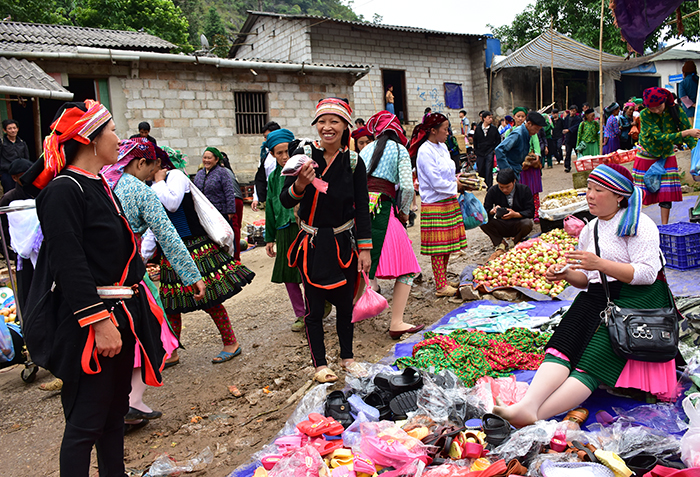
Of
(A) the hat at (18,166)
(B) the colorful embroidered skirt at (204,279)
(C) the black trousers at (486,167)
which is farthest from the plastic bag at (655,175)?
(A) the hat at (18,166)

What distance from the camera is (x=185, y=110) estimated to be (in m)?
12.3

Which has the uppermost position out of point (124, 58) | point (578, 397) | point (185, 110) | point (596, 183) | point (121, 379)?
point (124, 58)

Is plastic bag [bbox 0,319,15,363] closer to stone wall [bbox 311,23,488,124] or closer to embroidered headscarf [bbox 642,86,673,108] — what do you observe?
embroidered headscarf [bbox 642,86,673,108]

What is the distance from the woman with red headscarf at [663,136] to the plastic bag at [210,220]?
465 centimetres

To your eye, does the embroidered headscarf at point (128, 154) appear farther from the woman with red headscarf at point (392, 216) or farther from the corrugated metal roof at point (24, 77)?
the corrugated metal roof at point (24, 77)

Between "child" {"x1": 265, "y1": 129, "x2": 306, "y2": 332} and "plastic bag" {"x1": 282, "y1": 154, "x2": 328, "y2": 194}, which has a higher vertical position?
"plastic bag" {"x1": 282, "y1": 154, "x2": 328, "y2": 194}

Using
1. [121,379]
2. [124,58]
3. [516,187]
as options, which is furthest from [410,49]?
[121,379]

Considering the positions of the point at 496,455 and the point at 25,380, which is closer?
the point at 496,455

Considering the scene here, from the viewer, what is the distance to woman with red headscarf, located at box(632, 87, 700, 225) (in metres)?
5.95

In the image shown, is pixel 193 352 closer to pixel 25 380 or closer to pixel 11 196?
pixel 25 380

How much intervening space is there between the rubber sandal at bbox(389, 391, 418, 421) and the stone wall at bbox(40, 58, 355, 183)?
34.2 ft

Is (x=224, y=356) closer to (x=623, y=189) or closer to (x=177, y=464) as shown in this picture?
(x=177, y=464)

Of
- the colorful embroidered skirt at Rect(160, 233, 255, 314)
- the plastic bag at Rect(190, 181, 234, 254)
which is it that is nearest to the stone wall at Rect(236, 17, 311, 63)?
the plastic bag at Rect(190, 181, 234, 254)

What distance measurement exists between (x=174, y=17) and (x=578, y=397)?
24.0 meters
